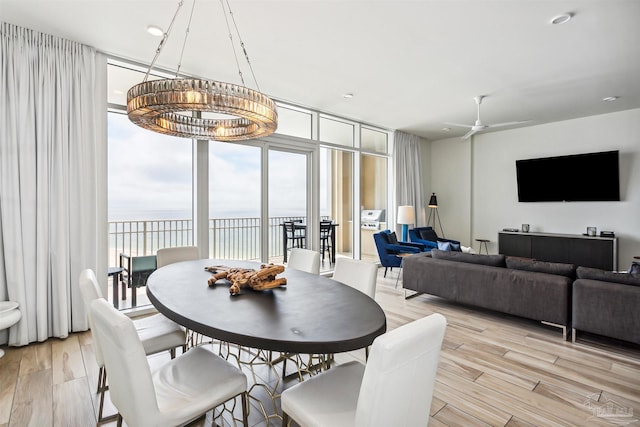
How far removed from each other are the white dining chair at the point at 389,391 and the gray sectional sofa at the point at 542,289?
251 cm

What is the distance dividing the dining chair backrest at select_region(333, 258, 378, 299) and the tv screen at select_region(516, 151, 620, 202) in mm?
5618

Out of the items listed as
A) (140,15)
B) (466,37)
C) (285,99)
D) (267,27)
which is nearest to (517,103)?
(466,37)

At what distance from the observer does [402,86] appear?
14.0 ft

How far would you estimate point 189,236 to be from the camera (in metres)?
4.19

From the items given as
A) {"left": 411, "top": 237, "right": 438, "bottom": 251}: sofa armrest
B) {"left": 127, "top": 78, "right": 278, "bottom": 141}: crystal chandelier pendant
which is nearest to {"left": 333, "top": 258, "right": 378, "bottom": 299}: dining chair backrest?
{"left": 127, "top": 78, "right": 278, "bottom": 141}: crystal chandelier pendant

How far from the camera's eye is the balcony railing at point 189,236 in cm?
425

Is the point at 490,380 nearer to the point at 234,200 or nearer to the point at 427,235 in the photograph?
the point at 234,200

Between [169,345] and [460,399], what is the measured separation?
6.27 ft

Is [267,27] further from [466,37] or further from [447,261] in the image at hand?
[447,261]

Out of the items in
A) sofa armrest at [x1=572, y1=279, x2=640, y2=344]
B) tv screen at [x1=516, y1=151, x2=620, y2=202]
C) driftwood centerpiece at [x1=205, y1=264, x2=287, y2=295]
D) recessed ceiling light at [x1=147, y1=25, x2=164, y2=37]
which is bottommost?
sofa armrest at [x1=572, y1=279, x2=640, y2=344]

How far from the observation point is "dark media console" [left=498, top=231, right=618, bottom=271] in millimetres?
5277

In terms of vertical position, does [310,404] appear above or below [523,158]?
below

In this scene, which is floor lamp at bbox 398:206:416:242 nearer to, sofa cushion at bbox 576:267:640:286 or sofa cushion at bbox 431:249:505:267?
sofa cushion at bbox 431:249:505:267

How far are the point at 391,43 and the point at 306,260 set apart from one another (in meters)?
2.26
